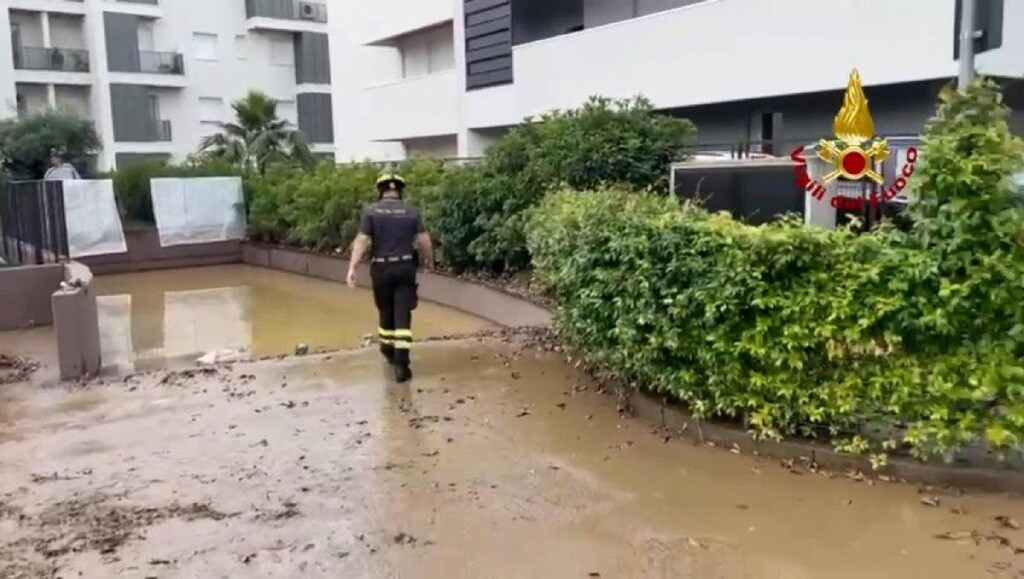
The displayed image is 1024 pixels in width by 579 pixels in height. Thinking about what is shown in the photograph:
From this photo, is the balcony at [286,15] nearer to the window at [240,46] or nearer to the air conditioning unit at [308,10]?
the air conditioning unit at [308,10]

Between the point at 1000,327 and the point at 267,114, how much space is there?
25.6 metres

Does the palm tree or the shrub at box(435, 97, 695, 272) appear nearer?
the shrub at box(435, 97, 695, 272)

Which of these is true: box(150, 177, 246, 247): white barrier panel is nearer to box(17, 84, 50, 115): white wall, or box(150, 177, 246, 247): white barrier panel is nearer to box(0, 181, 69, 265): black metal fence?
box(0, 181, 69, 265): black metal fence

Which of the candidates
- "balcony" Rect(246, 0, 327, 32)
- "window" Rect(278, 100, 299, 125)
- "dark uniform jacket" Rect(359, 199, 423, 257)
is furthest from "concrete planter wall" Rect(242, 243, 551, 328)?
"balcony" Rect(246, 0, 327, 32)

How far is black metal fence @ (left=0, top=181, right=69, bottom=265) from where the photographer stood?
1366cm

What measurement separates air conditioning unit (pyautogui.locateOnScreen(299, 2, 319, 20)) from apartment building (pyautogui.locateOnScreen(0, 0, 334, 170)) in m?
0.04

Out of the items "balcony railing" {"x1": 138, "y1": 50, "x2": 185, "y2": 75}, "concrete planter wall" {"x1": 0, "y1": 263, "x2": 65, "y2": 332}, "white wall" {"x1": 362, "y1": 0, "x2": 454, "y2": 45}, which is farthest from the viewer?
"balcony railing" {"x1": 138, "y1": 50, "x2": 185, "y2": 75}

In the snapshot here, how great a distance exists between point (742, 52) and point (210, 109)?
29.2m

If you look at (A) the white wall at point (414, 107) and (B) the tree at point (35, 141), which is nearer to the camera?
(B) the tree at point (35, 141)

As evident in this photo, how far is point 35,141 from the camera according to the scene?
24188 mm

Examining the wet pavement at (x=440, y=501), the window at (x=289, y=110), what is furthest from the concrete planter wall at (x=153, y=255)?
the window at (x=289, y=110)

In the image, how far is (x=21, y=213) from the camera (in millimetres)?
14375

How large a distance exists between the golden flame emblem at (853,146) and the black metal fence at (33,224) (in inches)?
430

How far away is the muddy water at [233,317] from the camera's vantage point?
1082 cm
